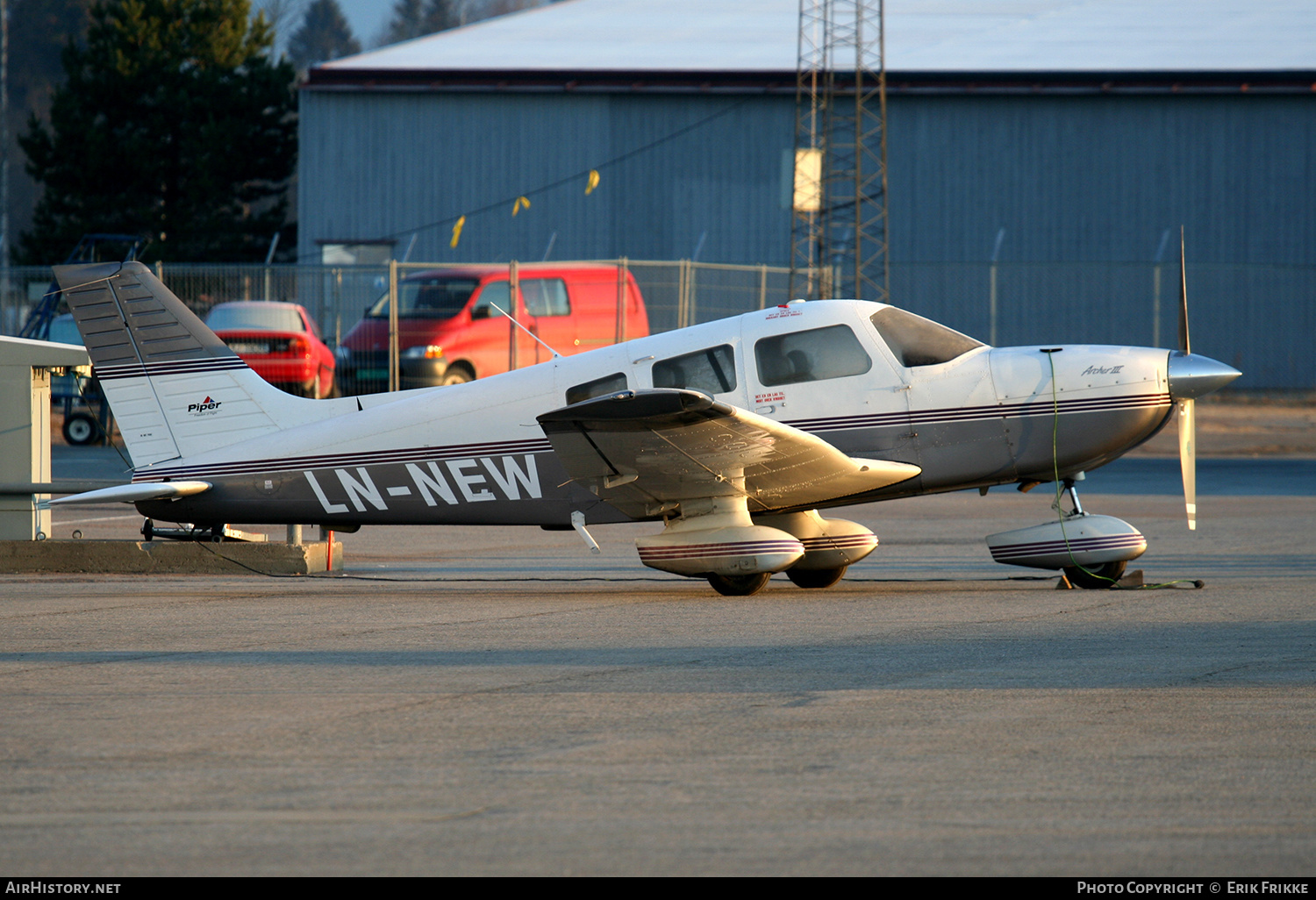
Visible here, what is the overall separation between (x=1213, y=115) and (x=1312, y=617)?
3040 cm

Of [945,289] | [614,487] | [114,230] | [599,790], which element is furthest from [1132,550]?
[114,230]

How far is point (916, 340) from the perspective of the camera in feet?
33.1

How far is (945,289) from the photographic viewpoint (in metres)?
34.9

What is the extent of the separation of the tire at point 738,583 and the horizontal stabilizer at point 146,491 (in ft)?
12.5

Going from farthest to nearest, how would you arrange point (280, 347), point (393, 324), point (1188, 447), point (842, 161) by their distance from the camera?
point (842, 161)
point (280, 347)
point (393, 324)
point (1188, 447)

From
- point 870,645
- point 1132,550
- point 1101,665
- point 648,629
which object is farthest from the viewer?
point 1132,550

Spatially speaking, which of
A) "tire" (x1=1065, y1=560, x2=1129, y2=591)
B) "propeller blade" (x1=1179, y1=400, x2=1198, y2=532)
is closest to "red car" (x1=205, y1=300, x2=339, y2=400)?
"tire" (x1=1065, y1=560, x2=1129, y2=591)

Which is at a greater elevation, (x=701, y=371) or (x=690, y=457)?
(x=701, y=371)

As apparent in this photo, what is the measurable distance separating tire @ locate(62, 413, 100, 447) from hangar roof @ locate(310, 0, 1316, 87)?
623 inches

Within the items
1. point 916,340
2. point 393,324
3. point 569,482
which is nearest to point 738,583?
point 569,482

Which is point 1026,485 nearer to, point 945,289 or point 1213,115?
point 945,289

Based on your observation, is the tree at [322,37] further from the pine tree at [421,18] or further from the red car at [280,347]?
the red car at [280,347]

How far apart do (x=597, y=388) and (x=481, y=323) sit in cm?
1317

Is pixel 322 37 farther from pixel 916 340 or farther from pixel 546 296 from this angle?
pixel 916 340
